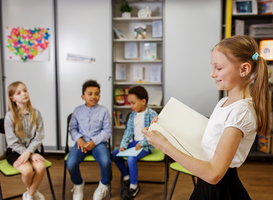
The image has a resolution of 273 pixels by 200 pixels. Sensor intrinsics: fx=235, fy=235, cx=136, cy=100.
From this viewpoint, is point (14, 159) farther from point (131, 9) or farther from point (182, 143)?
point (131, 9)

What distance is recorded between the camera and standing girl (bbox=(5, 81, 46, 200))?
1.93 meters

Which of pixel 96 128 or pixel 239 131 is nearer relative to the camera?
pixel 239 131

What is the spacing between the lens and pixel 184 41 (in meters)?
3.11

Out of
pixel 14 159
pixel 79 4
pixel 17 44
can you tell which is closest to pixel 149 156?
pixel 14 159

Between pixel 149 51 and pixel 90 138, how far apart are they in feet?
5.47

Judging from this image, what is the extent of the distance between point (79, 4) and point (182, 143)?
2852mm

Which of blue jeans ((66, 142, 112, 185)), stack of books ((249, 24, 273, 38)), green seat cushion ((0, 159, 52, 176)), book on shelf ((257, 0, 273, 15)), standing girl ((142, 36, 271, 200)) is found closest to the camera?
standing girl ((142, 36, 271, 200))

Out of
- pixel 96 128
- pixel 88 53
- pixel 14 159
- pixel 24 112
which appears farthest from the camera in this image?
pixel 88 53

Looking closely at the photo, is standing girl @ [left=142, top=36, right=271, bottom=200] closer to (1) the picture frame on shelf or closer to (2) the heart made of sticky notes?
(1) the picture frame on shelf

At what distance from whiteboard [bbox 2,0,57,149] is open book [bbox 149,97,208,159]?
2.67 metres

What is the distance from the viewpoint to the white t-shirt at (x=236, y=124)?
30.2 inches

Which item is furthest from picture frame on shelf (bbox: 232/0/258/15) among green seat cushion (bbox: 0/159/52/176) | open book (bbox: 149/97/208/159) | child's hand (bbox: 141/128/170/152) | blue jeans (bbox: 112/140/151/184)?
green seat cushion (bbox: 0/159/52/176)

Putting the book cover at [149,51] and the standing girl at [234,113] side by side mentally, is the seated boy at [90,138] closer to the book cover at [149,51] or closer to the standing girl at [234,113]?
the book cover at [149,51]

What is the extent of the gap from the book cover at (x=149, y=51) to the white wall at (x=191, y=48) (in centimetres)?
27
